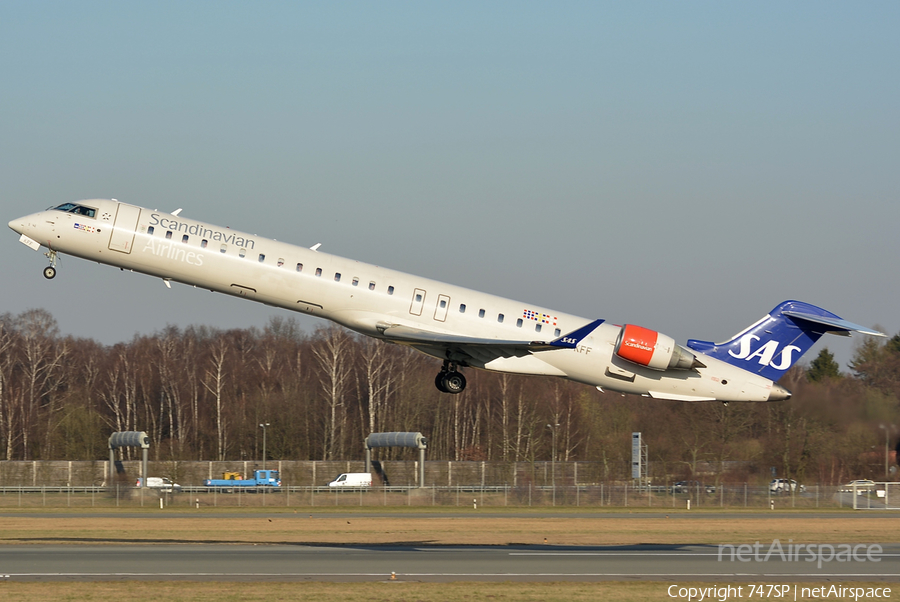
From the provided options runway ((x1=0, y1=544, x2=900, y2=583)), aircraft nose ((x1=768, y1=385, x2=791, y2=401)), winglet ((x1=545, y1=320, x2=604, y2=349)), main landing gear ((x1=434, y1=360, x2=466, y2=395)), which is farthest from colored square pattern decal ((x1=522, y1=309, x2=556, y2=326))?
aircraft nose ((x1=768, y1=385, x2=791, y2=401))

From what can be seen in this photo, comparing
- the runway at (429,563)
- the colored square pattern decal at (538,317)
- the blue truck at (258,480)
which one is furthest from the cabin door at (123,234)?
the blue truck at (258,480)

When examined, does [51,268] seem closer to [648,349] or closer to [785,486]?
[648,349]

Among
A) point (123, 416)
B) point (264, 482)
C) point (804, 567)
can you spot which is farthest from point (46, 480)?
point (804, 567)

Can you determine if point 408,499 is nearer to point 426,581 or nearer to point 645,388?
point 645,388

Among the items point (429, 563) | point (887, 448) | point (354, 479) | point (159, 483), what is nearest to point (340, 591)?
point (429, 563)

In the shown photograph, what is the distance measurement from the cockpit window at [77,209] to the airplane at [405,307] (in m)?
0.03

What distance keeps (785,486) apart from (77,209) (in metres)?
40.5

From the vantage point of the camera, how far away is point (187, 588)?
2223 centimetres

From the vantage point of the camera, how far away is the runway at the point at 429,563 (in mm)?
24750

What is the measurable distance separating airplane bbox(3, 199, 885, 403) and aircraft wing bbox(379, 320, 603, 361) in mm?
33

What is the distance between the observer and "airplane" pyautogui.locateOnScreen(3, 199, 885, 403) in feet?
91.4

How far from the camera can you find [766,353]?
32.2 metres

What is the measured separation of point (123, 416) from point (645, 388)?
66.5 metres

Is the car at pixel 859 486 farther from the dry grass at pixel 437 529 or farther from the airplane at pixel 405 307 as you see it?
the airplane at pixel 405 307
